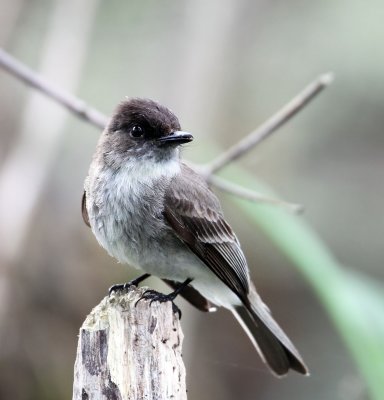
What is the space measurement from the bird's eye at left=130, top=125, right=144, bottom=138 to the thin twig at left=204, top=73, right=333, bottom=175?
41 cm

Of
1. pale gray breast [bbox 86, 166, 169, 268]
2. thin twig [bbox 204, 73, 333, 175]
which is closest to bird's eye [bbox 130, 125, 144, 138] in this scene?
pale gray breast [bbox 86, 166, 169, 268]

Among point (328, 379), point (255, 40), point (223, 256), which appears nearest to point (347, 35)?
point (255, 40)

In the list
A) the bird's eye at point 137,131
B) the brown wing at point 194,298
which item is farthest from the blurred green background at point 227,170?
the bird's eye at point 137,131

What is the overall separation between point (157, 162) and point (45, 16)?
5.38 metres

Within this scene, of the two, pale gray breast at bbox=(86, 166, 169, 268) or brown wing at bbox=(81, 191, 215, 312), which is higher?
pale gray breast at bbox=(86, 166, 169, 268)

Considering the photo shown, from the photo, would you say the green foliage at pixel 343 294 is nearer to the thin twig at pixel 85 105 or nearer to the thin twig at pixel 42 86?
the thin twig at pixel 85 105

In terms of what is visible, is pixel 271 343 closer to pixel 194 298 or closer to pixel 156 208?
pixel 194 298

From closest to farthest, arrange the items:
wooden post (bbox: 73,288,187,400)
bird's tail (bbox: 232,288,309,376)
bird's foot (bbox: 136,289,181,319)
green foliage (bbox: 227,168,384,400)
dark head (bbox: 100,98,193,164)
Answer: wooden post (bbox: 73,288,187,400), bird's foot (bbox: 136,289,181,319), green foliage (bbox: 227,168,384,400), dark head (bbox: 100,98,193,164), bird's tail (bbox: 232,288,309,376)

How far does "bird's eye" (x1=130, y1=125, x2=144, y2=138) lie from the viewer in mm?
3410

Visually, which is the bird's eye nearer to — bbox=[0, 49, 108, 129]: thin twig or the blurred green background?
bbox=[0, 49, 108, 129]: thin twig

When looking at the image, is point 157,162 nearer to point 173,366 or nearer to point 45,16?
point 173,366

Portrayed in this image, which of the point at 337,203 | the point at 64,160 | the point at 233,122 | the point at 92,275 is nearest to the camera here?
the point at 92,275

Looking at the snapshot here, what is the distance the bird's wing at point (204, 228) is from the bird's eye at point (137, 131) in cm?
24

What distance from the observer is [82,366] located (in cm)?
259
